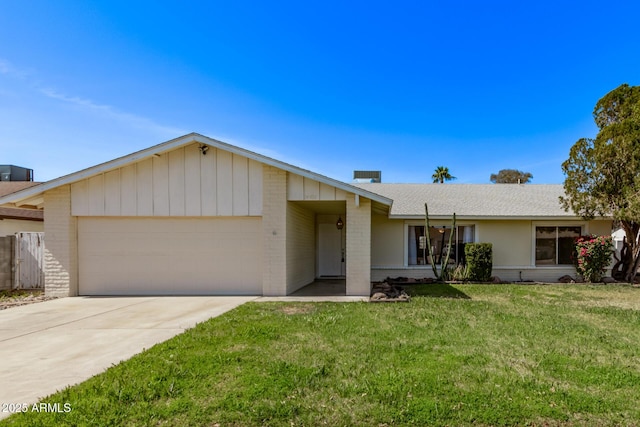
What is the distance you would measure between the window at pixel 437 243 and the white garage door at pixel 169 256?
6.39 meters

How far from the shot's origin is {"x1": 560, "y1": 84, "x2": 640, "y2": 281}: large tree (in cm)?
1133

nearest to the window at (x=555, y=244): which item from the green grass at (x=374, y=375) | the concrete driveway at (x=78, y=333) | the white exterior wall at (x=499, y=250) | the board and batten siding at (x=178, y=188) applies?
the white exterior wall at (x=499, y=250)

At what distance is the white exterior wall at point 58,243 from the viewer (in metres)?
9.35

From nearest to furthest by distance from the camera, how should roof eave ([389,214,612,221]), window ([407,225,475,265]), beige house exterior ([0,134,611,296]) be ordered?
beige house exterior ([0,134,611,296]) → roof eave ([389,214,612,221]) → window ([407,225,475,265])

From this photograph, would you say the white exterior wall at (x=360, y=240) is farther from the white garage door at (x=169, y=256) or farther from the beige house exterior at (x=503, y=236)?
the beige house exterior at (x=503, y=236)

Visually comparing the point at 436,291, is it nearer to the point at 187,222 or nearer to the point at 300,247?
the point at 300,247

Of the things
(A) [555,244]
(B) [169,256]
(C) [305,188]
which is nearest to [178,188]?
(B) [169,256]

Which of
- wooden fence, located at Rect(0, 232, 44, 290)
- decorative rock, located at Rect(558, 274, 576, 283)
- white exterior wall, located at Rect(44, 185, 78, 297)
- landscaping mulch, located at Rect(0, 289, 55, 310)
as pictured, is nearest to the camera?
landscaping mulch, located at Rect(0, 289, 55, 310)

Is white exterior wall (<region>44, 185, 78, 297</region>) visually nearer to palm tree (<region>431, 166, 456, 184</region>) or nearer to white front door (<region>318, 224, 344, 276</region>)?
white front door (<region>318, 224, 344, 276</region>)

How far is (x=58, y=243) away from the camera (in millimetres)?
9352

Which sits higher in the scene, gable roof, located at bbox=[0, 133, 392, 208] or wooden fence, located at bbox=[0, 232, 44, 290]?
gable roof, located at bbox=[0, 133, 392, 208]

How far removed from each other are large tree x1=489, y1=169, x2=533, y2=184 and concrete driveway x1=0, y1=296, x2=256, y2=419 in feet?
138

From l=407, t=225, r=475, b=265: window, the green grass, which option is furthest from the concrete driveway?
l=407, t=225, r=475, b=265: window

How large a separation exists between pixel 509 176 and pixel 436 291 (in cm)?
3837
